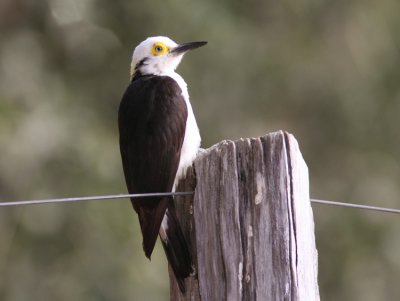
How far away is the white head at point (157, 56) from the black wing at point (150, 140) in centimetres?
67

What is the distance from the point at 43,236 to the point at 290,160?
8291 millimetres

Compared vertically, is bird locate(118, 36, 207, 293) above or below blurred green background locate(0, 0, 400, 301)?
below

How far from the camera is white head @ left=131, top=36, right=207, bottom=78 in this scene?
7223 mm

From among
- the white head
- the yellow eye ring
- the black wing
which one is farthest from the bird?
the yellow eye ring

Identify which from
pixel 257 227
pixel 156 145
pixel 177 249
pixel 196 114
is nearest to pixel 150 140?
pixel 156 145

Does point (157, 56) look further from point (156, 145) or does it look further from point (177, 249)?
point (177, 249)

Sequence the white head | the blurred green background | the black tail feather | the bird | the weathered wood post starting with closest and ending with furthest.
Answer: the weathered wood post, the black tail feather, the bird, the white head, the blurred green background

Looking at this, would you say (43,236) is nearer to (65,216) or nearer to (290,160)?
(65,216)

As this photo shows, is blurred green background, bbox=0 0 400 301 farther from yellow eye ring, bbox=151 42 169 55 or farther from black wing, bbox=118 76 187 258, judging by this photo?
black wing, bbox=118 76 187 258

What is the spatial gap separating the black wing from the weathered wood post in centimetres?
94

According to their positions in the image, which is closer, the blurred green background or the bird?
the bird

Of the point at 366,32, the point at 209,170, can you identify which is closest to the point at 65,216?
the point at 366,32

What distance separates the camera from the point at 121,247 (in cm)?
1228

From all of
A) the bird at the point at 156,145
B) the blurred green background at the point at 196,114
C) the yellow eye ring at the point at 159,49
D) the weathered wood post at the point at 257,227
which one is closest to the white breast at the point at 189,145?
the bird at the point at 156,145
